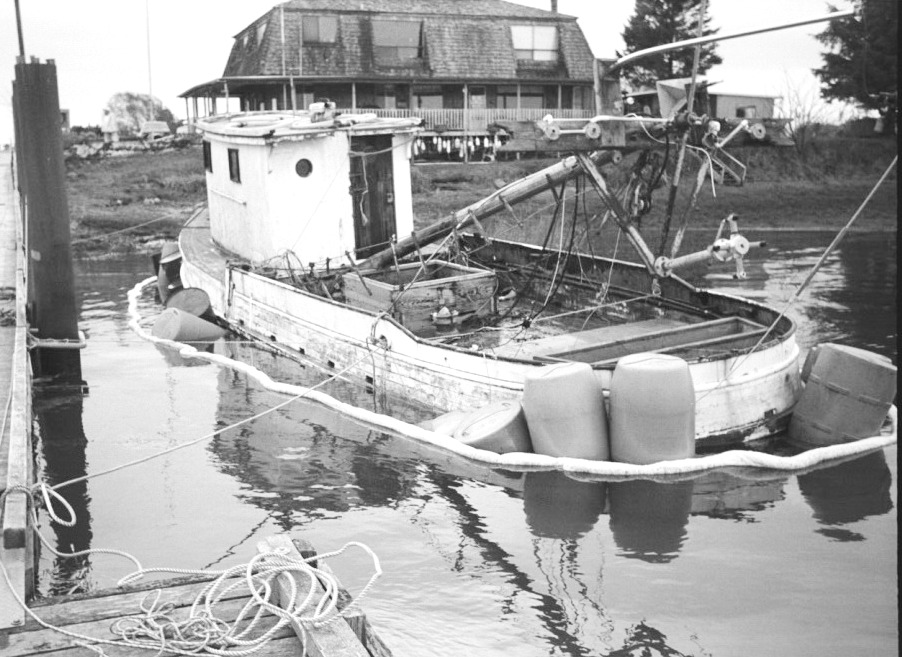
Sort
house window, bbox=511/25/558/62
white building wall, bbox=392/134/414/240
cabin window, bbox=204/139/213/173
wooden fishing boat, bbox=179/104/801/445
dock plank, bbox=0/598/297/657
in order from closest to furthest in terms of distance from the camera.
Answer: dock plank, bbox=0/598/297/657
wooden fishing boat, bbox=179/104/801/445
white building wall, bbox=392/134/414/240
cabin window, bbox=204/139/213/173
house window, bbox=511/25/558/62

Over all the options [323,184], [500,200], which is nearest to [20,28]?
[323,184]

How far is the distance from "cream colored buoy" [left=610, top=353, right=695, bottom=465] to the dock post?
7900 millimetres

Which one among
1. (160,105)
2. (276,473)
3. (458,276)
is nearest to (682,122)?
(458,276)

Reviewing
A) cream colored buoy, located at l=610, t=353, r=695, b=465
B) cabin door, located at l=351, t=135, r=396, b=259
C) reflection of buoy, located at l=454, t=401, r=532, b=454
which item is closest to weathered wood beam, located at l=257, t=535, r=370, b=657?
cream colored buoy, located at l=610, t=353, r=695, b=465

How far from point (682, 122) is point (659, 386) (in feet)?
12.9

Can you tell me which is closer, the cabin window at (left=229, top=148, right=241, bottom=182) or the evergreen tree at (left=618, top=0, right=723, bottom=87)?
the cabin window at (left=229, top=148, right=241, bottom=182)

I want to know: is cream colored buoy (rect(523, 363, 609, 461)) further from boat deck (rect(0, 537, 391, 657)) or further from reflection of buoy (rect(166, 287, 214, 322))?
reflection of buoy (rect(166, 287, 214, 322))

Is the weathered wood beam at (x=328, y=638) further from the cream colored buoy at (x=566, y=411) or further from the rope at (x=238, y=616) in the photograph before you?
the cream colored buoy at (x=566, y=411)

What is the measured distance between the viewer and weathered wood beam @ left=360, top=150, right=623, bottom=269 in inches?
520

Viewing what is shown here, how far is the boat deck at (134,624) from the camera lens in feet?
17.6

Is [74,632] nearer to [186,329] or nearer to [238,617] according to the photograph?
[238,617]

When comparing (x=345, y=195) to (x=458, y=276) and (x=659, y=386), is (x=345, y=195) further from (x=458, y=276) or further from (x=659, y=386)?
(x=659, y=386)

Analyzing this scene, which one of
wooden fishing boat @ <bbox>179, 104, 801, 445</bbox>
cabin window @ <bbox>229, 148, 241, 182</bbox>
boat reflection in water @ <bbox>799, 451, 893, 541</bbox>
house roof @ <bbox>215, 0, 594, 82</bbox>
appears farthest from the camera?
house roof @ <bbox>215, 0, 594, 82</bbox>

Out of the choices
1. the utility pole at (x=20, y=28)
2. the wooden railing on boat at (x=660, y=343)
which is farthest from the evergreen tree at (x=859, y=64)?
the utility pole at (x=20, y=28)
